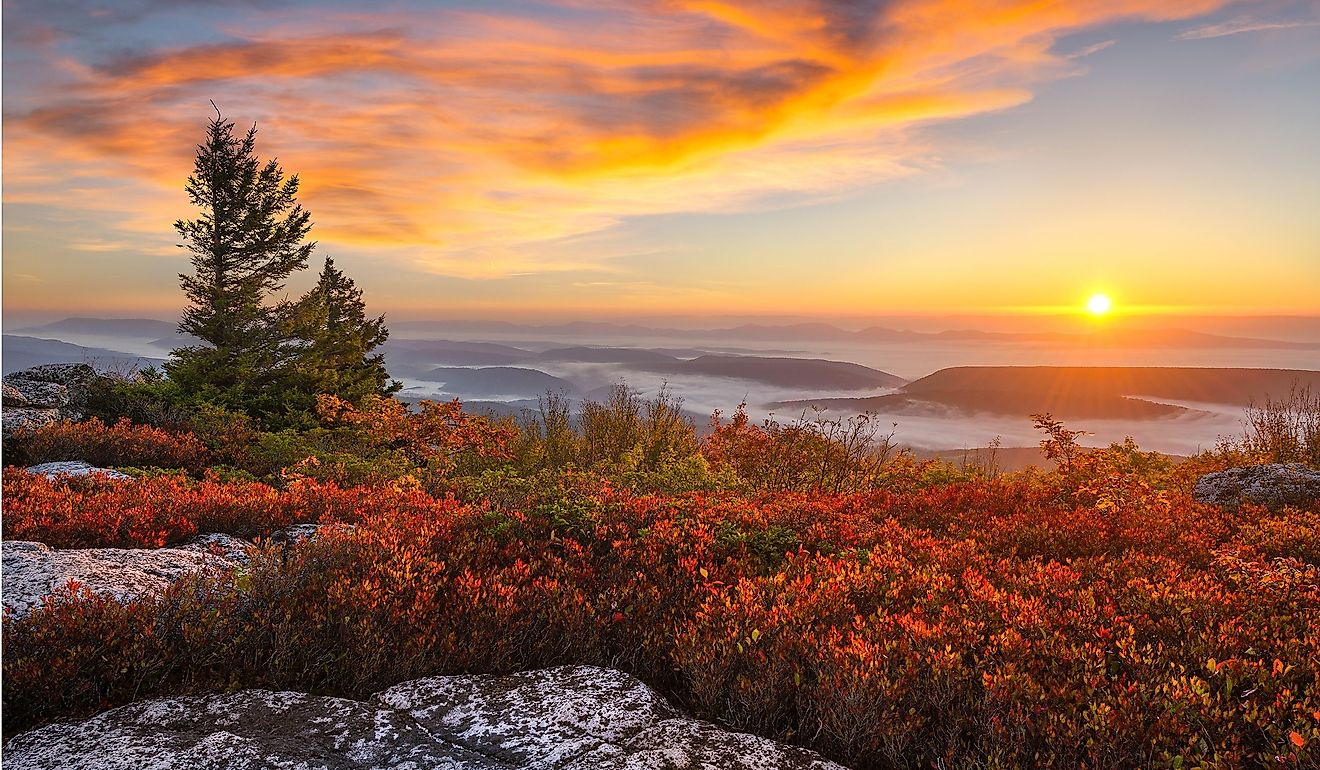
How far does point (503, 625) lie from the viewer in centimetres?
408

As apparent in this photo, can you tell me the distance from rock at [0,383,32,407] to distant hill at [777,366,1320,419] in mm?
55871

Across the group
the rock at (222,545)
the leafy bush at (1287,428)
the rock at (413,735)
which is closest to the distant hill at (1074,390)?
the leafy bush at (1287,428)

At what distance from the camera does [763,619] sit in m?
3.94

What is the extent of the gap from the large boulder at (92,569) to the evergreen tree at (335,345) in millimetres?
12141

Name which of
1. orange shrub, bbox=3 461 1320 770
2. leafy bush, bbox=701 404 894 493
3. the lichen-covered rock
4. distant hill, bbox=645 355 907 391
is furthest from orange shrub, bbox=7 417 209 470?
distant hill, bbox=645 355 907 391

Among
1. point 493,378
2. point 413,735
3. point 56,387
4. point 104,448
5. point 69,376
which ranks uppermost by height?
point 69,376

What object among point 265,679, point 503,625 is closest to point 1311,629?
point 503,625

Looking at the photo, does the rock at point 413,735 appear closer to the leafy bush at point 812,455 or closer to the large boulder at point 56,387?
the leafy bush at point 812,455

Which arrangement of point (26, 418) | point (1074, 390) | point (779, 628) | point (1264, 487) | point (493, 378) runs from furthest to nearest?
point (493, 378)
point (1074, 390)
point (26, 418)
point (1264, 487)
point (779, 628)

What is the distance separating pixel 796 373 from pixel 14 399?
408 feet

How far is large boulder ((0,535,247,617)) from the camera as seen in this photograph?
390 centimetres

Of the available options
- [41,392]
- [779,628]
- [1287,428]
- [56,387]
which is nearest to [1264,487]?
[1287,428]

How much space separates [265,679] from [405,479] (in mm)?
5223

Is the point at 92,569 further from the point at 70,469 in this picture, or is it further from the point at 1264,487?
the point at 1264,487
